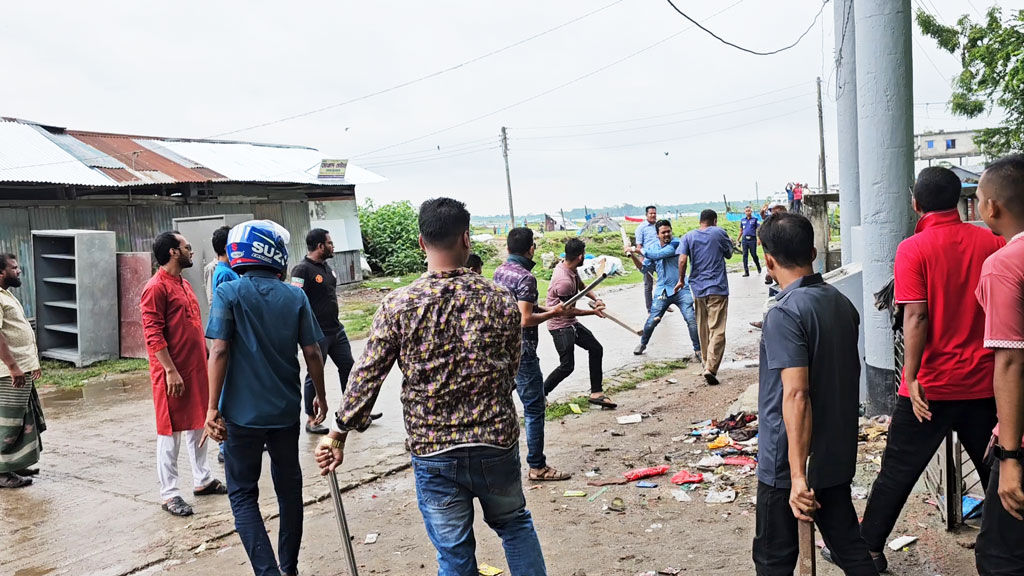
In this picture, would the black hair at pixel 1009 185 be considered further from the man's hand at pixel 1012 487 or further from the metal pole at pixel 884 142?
the metal pole at pixel 884 142

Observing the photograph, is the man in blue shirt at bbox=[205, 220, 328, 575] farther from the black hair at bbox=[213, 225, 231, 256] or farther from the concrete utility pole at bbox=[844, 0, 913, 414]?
the concrete utility pole at bbox=[844, 0, 913, 414]

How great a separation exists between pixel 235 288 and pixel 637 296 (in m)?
15.3

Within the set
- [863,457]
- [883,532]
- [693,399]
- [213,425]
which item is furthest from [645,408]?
[213,425]

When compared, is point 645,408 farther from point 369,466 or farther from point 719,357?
point 369,466

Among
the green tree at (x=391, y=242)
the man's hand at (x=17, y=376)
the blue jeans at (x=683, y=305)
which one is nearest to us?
the man's hand at (x=17, y=376)

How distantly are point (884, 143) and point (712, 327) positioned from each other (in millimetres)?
3776

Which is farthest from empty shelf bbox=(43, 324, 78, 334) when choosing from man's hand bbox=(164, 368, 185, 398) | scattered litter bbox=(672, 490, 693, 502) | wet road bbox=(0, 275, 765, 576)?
scattered litter bbox=(672, 490, 693, 502)

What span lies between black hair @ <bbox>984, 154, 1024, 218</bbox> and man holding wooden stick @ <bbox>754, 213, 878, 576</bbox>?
2.18 feet

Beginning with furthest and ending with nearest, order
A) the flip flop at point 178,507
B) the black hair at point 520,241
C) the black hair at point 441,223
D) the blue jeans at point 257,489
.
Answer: the black hair at point 520,241 → the flip flop at point 178,507 → the blue jeans at point 257,489 → the black hair at point 441,223

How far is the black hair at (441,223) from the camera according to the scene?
10.8ft

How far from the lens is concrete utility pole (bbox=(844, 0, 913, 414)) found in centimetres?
584

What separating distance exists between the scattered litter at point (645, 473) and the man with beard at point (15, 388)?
4847 mm

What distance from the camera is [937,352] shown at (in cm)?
368

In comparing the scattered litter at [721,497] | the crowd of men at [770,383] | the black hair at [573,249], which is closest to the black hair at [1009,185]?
the crowd of men at [770,383]
